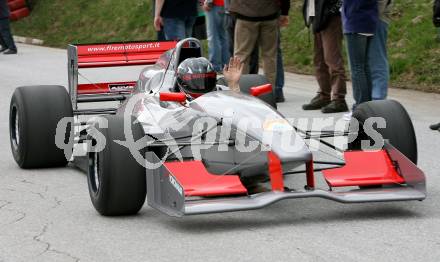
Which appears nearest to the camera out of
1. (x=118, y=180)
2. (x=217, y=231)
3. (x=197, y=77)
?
(x=217, y=231)

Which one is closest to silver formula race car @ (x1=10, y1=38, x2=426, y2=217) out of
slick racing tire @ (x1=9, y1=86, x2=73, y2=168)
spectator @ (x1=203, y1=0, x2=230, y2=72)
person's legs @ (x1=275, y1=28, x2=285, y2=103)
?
slick racing tire @ (x1=9, y1=86, x2=73, y2=168)

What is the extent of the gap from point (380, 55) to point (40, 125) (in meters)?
3.84

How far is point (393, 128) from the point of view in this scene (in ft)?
25.3

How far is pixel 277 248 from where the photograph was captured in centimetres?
621

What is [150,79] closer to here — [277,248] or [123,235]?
[123,235]

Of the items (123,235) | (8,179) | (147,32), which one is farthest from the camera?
(147,32)

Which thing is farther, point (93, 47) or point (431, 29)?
point (431, 29)

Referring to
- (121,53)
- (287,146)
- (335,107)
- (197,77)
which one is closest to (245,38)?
(335,107)

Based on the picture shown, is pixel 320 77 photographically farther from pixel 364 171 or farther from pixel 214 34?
pixel 364 171

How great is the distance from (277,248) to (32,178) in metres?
3.33

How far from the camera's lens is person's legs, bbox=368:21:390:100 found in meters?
11.0

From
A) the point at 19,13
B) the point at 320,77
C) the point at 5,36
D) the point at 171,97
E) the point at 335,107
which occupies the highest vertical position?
the point at 171,97

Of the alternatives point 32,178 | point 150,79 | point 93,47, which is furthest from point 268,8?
point 32,178

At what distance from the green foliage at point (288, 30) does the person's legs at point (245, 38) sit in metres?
2.78
